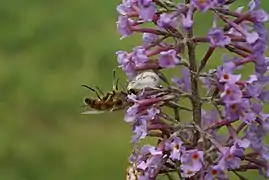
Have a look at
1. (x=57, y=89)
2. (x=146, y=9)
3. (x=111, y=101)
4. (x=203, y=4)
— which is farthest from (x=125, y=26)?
(x=57, y=89)

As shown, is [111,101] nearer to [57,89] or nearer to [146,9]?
→ [146,9]

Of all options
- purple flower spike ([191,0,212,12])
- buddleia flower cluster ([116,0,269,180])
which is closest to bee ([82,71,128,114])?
buddleia flower cluster ([116,0,269,180])

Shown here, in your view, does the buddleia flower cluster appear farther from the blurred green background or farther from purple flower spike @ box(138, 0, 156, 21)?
the blurred green background

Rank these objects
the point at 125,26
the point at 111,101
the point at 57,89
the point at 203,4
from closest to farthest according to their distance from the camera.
A: the point at 203,4, the point at 125,26, the point at 111,101, the point at 57,89

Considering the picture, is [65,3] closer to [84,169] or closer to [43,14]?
[43,14]

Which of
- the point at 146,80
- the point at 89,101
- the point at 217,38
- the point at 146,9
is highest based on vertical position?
the point at 146,9
